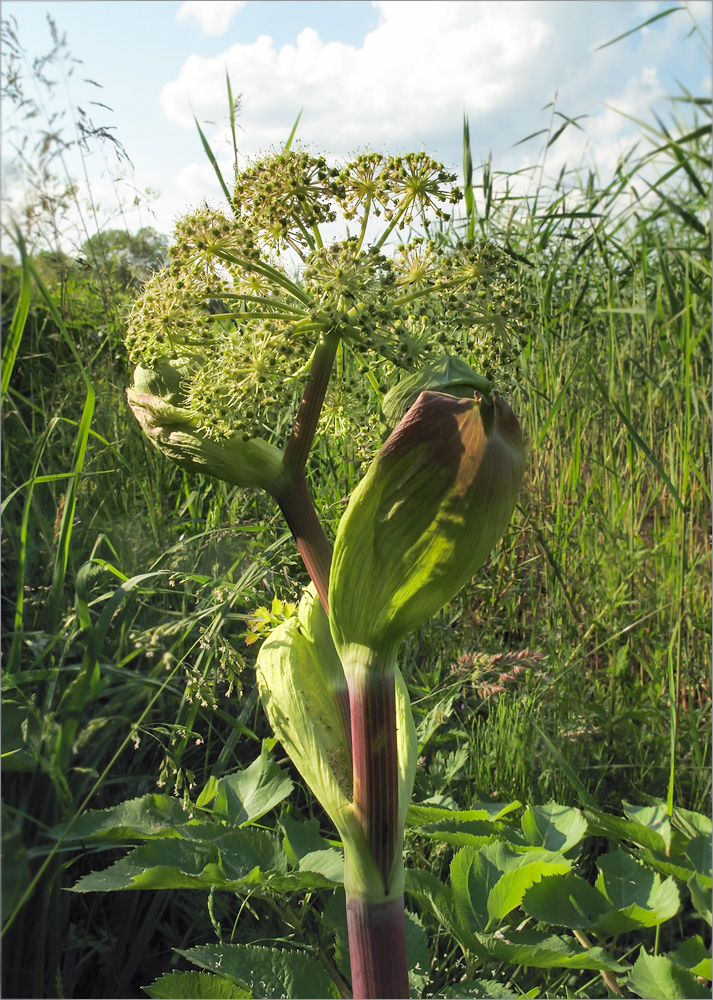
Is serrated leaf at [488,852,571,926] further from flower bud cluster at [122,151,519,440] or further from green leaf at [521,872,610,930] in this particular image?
flower bud cluster at [122,151,519,440]

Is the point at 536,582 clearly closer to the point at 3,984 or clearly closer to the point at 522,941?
the point at 522,941

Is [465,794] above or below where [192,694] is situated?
below

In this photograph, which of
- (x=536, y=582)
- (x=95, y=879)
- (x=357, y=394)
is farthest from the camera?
(x=536, y=582)

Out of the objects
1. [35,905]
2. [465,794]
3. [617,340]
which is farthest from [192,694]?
[617,340]

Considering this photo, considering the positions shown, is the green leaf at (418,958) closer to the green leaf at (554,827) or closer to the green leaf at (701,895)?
the green leaf at (554,827)

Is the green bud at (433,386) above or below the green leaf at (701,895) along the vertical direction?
above

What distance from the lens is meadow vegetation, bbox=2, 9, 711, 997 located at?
0.81m

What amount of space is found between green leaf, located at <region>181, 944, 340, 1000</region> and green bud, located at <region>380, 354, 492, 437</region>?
0.57 meters

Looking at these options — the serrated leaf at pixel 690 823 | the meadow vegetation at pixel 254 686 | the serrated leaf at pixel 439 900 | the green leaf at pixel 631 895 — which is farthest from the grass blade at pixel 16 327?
the serrated leaf at pixel 690 823

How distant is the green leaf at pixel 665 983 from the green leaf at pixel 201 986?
1.33ft

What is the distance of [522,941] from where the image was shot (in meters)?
0.86

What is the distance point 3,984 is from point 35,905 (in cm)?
5

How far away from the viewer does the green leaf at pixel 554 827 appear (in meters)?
0.96

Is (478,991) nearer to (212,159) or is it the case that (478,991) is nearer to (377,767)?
(377,767)
